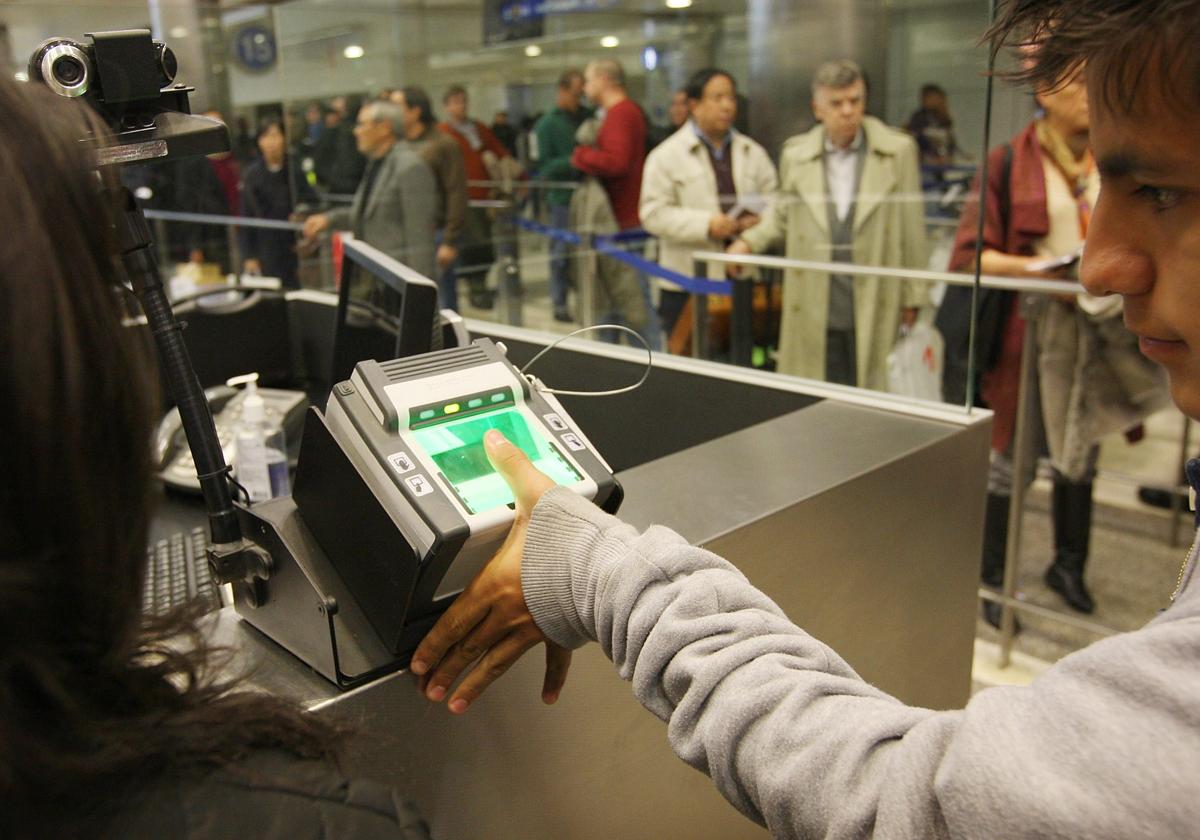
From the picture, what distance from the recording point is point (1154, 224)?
0.61m

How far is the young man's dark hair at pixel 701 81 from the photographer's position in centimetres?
355

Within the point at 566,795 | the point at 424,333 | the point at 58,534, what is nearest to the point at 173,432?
the point at 424,333

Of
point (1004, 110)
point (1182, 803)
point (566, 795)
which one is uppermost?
point (1004, 110)

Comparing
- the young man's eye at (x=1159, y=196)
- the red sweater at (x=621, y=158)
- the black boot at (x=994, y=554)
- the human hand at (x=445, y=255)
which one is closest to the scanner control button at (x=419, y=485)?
the young man's eye at (x=1159, y=196)

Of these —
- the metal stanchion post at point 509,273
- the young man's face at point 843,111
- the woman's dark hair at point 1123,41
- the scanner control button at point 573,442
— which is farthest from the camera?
the metal stanchion post at point 509,273

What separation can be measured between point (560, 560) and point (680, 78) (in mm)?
3755

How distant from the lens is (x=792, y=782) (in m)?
0.61

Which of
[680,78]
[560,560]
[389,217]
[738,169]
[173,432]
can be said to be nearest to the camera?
[560,560]

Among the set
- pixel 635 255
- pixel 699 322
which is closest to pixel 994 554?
pixel 699 322

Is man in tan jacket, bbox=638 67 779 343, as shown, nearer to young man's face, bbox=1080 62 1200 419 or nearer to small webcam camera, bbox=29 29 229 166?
small webcam camera, bbox=29 29 229 166

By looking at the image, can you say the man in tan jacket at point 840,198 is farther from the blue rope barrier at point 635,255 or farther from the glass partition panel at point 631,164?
the blue rope barrier at point 635,255

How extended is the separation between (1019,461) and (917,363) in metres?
0.52

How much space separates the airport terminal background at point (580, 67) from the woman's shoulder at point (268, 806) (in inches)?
72.7

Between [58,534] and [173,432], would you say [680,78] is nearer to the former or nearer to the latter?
[173,432]
